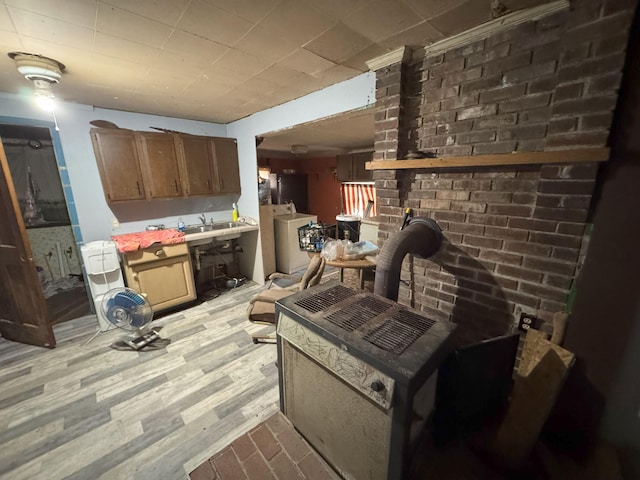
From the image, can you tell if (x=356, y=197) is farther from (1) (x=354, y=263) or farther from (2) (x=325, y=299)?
(2) (x=325, y=299)

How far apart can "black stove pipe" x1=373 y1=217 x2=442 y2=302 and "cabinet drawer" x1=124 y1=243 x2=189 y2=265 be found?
8.51 ft

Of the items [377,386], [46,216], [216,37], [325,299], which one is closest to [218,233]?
[216,37]

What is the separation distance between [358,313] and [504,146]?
1338 mm

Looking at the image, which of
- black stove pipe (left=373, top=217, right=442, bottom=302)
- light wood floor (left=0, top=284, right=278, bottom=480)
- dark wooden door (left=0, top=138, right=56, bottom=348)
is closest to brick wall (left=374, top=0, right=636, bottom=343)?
black stove pipe (left=373, top=217, right=442, bottom=302)

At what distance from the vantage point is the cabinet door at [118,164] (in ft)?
8.98

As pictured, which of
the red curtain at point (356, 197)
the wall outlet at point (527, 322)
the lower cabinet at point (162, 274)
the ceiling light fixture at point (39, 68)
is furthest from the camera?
the red curtain at point (356, 197)

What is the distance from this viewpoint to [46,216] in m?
3.77

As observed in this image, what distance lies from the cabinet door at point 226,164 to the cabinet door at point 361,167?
2.74 m

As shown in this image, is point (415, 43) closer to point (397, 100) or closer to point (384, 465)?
point (397, 100)

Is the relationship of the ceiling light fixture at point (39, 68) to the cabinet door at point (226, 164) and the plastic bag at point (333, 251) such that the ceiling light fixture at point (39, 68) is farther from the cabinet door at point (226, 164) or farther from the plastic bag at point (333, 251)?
the plastic bag at point (333, 251)

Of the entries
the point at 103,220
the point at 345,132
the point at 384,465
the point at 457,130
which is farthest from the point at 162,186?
the point at 384,465

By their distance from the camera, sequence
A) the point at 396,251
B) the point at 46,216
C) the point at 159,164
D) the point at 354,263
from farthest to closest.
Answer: the point at 46,216, the point at 159,164, the point at 354,263, the point at 396,251

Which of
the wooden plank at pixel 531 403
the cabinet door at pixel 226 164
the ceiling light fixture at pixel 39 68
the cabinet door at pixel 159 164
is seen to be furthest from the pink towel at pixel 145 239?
the wooden plank at pixel 531 403

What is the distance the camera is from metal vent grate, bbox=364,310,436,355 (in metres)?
1.00
